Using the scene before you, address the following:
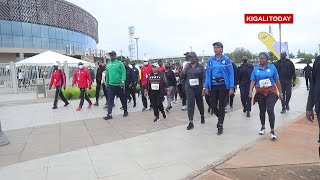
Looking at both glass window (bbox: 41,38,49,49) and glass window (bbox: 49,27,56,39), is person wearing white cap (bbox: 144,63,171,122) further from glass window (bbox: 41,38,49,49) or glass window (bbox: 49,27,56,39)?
glass window (bbox: 49,27,56,39)

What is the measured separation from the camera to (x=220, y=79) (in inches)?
274

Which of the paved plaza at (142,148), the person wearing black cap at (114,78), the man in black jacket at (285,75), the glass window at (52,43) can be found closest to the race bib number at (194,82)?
the paved plaza at (142,148)

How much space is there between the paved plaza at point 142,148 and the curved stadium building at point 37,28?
46794mm

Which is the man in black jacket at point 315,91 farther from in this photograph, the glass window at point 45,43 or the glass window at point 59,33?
the glass window at point 59,33

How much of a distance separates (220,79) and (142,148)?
7.40 ft

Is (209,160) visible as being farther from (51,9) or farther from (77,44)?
(77,44)

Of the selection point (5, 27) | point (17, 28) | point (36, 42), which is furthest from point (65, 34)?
point (5, 27)

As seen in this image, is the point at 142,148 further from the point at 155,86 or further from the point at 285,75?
the point at 285,75

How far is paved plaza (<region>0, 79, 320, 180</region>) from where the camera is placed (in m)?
4.76

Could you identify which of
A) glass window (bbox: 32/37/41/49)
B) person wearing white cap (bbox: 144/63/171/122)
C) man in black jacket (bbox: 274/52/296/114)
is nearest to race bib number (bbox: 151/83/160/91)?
person wearing white cap (bbox: 144/63/171/122)

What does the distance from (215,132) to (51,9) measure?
55.6m

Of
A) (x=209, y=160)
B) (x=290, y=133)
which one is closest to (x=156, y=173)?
(x=209, y=160)

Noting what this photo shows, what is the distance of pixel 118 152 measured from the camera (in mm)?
5746

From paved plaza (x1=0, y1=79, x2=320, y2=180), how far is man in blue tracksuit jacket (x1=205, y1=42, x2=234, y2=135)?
2.08ft
